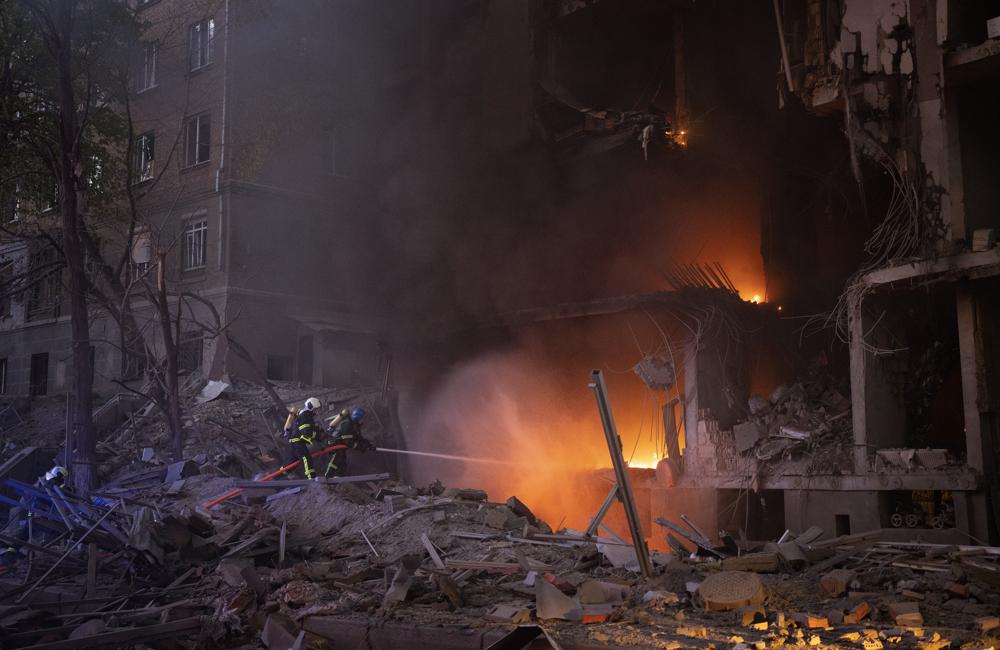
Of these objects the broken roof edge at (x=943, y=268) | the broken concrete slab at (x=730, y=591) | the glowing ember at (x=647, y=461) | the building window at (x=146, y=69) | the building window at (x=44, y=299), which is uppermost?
the building window at (x=146, y=69)

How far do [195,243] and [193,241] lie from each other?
13 cm

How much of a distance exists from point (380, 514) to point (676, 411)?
7033 mm

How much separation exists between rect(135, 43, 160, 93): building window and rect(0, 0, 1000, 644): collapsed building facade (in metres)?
0.10

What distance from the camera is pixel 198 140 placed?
2650cm

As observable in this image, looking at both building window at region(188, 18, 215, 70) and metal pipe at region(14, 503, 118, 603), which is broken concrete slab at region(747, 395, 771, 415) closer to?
metal pipe at region(14, 503, 118, 603)

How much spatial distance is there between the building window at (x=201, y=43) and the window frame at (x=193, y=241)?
482 centimetres

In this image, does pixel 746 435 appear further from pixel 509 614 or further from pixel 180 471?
pixel 180 471

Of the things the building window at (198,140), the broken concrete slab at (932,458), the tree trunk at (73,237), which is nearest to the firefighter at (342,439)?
the tree trunk at (73,237)

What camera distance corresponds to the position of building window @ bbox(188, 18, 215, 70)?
26625 millimetres

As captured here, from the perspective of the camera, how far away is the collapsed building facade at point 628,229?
1339 centimetres

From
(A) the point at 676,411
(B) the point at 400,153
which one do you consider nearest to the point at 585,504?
(A) the point at 676,411

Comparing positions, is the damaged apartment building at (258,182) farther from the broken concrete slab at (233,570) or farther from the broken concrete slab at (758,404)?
the broken concrete slab at (233,570)

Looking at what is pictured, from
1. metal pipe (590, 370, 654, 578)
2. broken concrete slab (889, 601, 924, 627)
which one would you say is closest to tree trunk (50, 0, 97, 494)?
metal pipe (590, 370, 654, 578)

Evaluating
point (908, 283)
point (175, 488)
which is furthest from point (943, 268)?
point (175, 488)
